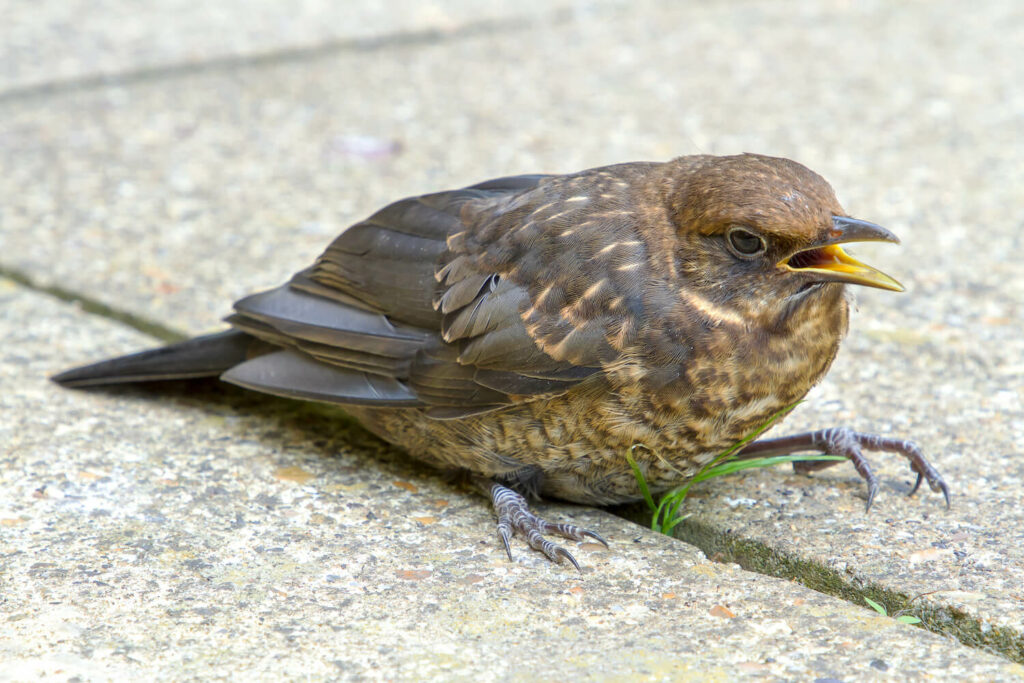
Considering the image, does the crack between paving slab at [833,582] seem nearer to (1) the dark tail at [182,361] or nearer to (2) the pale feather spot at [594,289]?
(2) the pale feather spot at [594,289]

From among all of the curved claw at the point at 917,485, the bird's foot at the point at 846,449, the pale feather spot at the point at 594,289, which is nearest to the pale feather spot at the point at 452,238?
the pale feather spot at the point at 594,289

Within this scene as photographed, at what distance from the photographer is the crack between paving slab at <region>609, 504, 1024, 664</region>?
2639 mm

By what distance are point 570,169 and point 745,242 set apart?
240cm

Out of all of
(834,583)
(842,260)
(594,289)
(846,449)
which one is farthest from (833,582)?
(594,289)

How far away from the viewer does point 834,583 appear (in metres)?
2.86

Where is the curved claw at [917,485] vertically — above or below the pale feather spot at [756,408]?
below

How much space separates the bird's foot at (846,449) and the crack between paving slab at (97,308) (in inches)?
73.0

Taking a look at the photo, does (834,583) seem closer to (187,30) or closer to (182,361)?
(182,361)

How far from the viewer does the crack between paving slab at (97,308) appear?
400 centimetres

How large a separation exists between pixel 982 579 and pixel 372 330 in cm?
160

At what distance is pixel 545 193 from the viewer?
3244mm

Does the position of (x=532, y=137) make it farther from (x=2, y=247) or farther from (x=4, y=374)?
(x=4, y=374)

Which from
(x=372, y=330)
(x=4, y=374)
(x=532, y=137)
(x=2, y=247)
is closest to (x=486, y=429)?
(x=372, y=330)

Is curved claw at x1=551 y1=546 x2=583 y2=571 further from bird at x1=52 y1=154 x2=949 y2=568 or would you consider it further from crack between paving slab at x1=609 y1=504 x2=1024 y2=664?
crack between paving slab at x1=609 y1=504 x2=1024 y2=664
